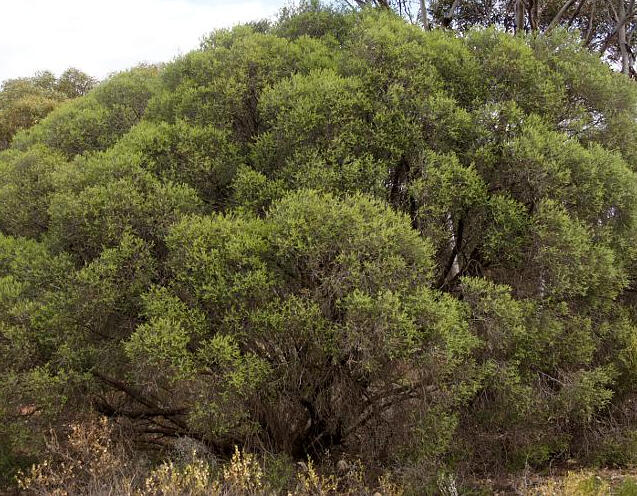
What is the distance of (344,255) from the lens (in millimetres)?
5727

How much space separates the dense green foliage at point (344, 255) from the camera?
5.89m

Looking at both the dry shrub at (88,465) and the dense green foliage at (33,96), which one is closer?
the dry shrub at (88,465)

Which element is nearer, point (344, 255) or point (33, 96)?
point (344, 255)

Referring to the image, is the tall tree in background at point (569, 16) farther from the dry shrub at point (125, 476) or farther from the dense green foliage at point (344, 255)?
the dry shrub at point (125, 476)

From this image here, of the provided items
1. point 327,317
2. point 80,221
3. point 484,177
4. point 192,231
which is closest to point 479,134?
point 484,177

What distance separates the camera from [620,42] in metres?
16.8

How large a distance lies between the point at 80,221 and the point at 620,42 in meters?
16.2

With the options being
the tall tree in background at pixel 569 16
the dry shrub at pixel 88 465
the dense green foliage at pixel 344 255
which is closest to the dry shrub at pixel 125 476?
the dry shrub at pixel 88 465

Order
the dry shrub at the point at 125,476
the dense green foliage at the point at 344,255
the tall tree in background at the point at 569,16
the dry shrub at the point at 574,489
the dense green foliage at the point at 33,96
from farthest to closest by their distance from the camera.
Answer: the dense green foliage at the point at 33,96 → the tall tree in background at the point at 569,16 → the dense green foliage at the point at 344,255 → the dry shrub at the point at 574,489 → the dry shrub at the point at 125,476

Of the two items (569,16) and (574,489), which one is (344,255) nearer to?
(574,489)

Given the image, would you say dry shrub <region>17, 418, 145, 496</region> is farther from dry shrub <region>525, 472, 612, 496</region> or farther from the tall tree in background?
the tall tree in background

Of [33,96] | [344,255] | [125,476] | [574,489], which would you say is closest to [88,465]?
[125,476]

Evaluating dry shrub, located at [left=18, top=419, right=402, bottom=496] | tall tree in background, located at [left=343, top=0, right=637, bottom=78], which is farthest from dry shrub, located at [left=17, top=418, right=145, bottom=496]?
tall tree in background, located at [left=343, top=0, right=637, bottom=78]

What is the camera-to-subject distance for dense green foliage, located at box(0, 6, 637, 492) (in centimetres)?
589
